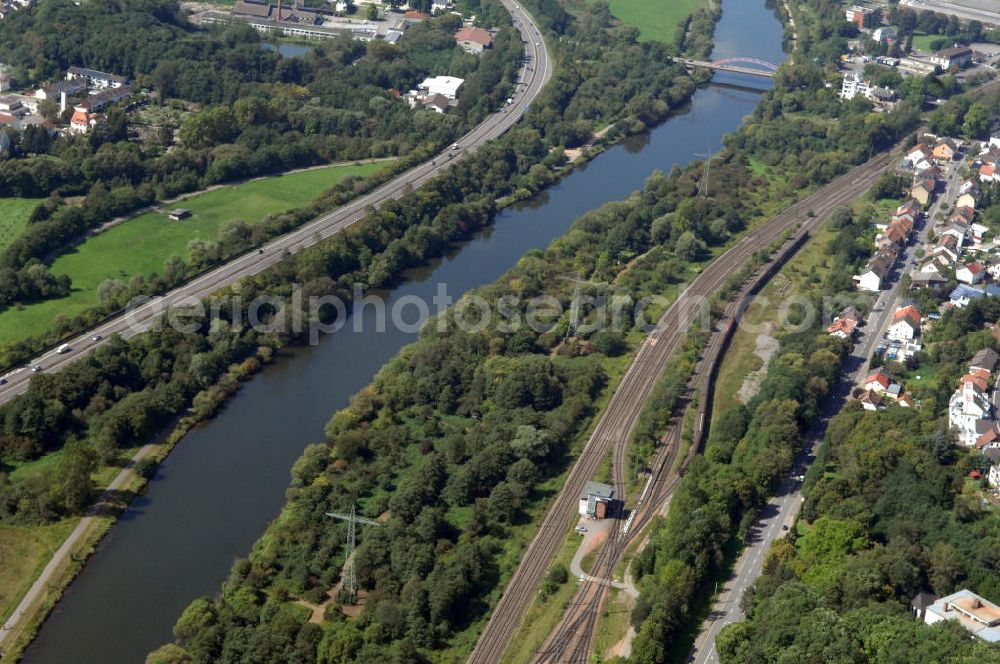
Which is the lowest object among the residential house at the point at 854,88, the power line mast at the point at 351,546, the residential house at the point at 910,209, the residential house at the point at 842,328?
the power line mast at the point at 351,546

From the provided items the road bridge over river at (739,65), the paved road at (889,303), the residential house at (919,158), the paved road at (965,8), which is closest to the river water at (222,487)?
the paved road at (889,303)

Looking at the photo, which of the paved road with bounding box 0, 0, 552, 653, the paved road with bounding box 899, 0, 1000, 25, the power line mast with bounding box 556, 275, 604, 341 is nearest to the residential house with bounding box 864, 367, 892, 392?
the power line mast with bounding box 556, 275, 604, 341

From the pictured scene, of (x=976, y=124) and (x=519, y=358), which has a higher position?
(x=976, y=124)

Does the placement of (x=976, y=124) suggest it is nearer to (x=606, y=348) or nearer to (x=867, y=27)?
(x=867, y=27)

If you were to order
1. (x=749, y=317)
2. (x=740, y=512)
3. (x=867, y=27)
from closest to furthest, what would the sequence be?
(x=740, y=512), (x=749, y=317), (x=867, y=27)

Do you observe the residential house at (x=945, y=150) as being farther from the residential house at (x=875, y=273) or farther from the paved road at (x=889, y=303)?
the residential house at (x=875, y=273)

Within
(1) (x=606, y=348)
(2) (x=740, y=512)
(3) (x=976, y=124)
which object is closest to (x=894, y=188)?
(3) (x=976, y=124)
